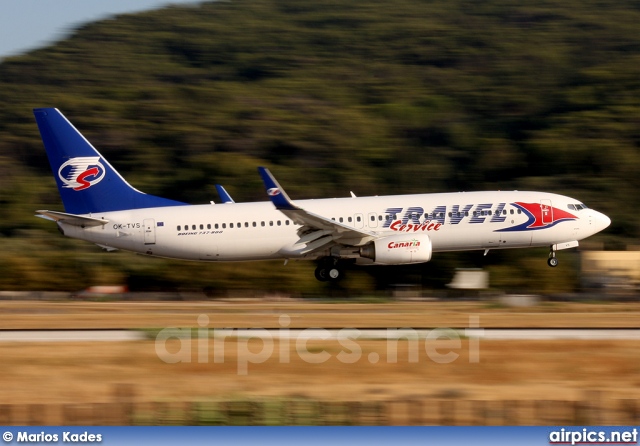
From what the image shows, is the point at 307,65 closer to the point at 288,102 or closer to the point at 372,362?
the point at 288,102

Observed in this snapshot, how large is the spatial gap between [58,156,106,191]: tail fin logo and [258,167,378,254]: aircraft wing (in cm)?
755

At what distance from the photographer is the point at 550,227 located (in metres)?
35.3

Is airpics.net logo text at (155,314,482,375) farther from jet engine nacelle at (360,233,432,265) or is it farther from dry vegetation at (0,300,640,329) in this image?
jet engine nacelle at (360,233,432,265)

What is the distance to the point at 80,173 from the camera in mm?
36688

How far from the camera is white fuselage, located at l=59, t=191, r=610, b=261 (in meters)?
34.9

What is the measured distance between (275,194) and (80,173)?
29.4 ft

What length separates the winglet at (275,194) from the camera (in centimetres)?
3250

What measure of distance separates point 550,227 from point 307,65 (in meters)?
75.4

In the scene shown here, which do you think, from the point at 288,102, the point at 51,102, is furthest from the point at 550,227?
the point at 51,102

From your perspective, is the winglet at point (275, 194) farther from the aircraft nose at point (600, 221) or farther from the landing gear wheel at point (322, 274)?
the aircraft nose at point (600, 221)

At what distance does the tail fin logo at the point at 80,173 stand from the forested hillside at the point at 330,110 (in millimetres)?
10364

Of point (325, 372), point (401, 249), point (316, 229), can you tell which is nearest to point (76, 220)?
point (316, 229)

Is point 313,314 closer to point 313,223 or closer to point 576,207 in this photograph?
point 313,223

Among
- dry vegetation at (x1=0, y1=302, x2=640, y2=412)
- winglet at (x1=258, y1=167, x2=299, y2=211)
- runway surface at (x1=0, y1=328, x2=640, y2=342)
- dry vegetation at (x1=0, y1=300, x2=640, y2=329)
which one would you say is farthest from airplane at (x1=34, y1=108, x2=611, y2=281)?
dry vegetation at (x1=0, y1=302, x2=640, y2=412)
